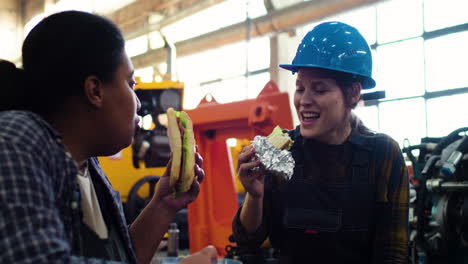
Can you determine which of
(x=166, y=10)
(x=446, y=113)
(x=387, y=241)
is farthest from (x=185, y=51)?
(x=387, y=241)

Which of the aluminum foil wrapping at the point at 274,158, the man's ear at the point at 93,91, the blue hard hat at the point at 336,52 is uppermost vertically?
the blue hard hat at the point at 336,52

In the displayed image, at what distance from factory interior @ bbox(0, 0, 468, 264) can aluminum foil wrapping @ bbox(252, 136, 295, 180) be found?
0.27 metres

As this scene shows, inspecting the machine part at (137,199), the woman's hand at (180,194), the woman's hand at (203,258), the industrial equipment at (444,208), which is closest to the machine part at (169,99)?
the machine part at (137,199)

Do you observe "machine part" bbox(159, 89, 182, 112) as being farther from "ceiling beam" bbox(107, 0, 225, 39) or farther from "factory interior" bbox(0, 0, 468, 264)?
"ceiling beam" bbox(107, 0, 225, 39)

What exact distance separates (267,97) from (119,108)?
5.21 feet

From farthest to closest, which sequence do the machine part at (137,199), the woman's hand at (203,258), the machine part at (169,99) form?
the machine part at (169,99) < the machine part at (137,199) < the woman's hand at (203,258)

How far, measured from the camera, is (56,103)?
0.95m

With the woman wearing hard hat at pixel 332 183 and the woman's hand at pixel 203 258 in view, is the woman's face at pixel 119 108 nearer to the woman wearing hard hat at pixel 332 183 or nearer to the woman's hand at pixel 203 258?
the woman's hand at pixel 203 258

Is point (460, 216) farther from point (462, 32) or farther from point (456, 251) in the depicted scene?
point (462, 32)

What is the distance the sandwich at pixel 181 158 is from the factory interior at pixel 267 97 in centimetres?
16

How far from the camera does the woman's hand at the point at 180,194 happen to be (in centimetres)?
129

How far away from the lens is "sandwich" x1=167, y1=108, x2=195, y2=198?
1190mm

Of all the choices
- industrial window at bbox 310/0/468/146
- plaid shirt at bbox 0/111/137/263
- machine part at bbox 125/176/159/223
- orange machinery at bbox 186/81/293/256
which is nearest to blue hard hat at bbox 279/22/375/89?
orange machinery at bbox 186/81/293/256

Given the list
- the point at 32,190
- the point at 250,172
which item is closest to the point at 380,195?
the point at 250,172
